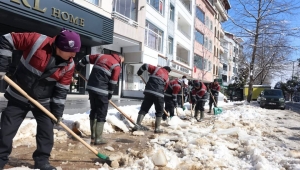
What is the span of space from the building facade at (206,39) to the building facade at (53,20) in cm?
1896

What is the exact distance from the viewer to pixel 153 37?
1895cm

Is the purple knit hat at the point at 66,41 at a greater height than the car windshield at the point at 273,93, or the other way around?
the purple knit hat at the point at 66,41

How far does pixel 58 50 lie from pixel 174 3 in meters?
21.5

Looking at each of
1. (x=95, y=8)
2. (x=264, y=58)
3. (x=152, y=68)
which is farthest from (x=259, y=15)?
(x=152, y=68)

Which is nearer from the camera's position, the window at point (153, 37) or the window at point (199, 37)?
the window at point (153, 37)

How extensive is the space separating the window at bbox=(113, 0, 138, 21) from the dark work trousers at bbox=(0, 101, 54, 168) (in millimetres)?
11487

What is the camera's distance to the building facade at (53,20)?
8.71m

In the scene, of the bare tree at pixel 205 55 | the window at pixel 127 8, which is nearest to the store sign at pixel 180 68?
the bare tree at pixel 205 55

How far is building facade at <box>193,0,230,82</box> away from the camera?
31.2 metres

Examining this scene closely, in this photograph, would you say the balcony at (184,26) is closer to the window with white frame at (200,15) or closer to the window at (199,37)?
the window at (199,37)

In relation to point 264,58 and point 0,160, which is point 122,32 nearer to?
point 0,160

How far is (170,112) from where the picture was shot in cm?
855

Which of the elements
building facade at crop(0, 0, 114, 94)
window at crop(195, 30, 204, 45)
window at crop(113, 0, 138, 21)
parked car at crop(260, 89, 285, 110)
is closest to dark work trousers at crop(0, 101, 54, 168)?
building facade at crop(0, 0, 114, 94)

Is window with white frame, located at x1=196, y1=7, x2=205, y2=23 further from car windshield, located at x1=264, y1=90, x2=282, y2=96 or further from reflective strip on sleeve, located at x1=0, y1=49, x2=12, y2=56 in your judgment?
reflective strip on sleeve, located at x1=0, y1=49, x2=12, y2=56
